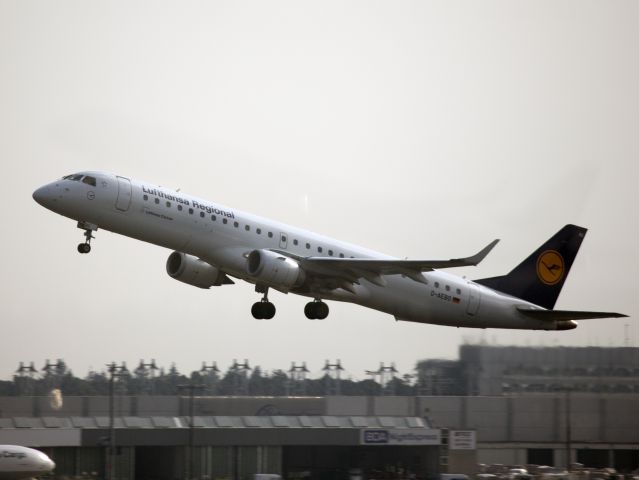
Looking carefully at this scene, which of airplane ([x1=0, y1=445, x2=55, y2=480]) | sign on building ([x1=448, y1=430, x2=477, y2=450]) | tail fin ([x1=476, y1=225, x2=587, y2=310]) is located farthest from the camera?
sign on building ([x1=448, y1=430, x2=477, y2=450])

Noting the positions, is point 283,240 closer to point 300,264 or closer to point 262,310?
point 300,264

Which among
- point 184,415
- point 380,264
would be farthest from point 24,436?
point 380,264

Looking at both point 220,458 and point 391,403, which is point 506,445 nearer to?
point 391,403

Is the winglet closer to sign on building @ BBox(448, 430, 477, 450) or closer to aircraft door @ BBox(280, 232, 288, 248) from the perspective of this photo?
aircraft door @ BBox(280, 232, 288, 248)

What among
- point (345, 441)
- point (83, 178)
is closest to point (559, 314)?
point (345, 441)

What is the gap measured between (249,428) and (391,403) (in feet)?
56.4

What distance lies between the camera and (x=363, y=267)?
47.8m

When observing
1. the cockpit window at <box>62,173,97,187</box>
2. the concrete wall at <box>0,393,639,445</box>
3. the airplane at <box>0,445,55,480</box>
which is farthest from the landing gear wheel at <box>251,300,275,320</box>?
the concrete wall at <box>0,393,639,445</box>

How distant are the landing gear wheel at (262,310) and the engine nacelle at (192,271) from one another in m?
2.12

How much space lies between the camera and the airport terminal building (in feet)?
208

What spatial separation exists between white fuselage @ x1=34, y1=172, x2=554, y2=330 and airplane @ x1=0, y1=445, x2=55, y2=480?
16.5 m

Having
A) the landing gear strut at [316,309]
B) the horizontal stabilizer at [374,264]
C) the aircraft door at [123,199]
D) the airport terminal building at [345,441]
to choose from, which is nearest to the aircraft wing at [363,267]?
the horizontal stabilizer at [374,264]

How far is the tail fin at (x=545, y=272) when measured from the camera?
5503 cm

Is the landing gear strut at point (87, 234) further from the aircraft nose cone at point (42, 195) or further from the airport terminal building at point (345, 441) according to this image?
the airport terminal building at point (345, 441)
